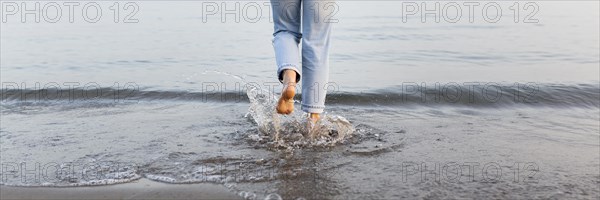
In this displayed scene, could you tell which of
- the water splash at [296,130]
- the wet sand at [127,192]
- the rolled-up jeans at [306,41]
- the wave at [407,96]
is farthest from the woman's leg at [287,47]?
the wave at [407,96]

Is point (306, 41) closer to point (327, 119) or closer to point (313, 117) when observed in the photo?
point (313, 117)

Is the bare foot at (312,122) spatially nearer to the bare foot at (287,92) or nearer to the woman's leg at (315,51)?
the woman's leg at (315,51)

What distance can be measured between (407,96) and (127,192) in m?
3.06

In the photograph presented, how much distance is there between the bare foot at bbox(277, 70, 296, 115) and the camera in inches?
118

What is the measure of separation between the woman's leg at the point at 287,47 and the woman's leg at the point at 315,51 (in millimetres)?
71

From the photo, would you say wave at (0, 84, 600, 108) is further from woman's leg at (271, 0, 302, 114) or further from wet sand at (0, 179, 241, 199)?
wet sand at (0, 179, 241, 199)

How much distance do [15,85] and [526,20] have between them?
10.3 meters

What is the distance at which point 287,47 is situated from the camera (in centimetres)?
315

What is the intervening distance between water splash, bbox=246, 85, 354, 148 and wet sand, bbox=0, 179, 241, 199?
821mm

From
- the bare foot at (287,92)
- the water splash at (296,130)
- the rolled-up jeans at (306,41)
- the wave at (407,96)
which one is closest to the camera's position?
the bare foot at (287,92)

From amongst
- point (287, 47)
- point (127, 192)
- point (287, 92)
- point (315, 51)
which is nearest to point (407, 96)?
point (315, 51)

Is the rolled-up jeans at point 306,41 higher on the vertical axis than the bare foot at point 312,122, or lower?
higher

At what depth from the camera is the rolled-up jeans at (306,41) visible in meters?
3.11

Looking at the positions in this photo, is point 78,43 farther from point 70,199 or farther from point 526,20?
point 526,20
